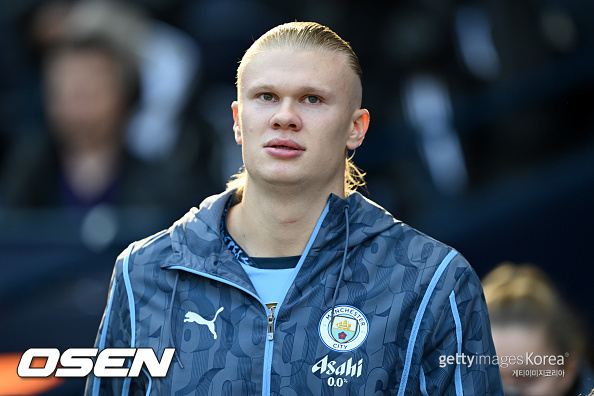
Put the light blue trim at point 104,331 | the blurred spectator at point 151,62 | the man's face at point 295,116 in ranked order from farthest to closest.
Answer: the blurred spectator at point 151,62 < the light blue trim at point 104,331 < the man's face at point 295,116

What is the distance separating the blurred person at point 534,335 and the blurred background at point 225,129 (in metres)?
0.06

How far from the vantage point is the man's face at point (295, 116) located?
5.78 feet

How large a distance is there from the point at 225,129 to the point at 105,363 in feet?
5.29

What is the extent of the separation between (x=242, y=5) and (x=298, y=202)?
1634 mm

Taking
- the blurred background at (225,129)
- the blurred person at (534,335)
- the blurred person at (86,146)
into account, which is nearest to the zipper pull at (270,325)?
the blurred person at (534,335)

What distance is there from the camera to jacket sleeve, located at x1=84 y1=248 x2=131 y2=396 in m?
1.85

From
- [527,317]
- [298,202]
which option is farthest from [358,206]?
[527,317]

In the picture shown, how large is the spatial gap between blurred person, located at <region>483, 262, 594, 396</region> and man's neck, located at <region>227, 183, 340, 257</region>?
3.55 feet

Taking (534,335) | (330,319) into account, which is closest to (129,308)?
(330,319)

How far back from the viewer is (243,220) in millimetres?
1890

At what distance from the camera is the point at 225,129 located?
3.28 meters

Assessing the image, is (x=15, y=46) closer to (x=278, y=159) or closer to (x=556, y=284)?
(x=278, y=159)

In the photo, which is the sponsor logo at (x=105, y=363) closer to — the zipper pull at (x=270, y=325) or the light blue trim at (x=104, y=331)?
the light blue trim at (x=104, y=331)

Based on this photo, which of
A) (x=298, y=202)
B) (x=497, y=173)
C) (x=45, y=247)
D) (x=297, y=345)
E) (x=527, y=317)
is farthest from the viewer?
(x=45, y=247)
